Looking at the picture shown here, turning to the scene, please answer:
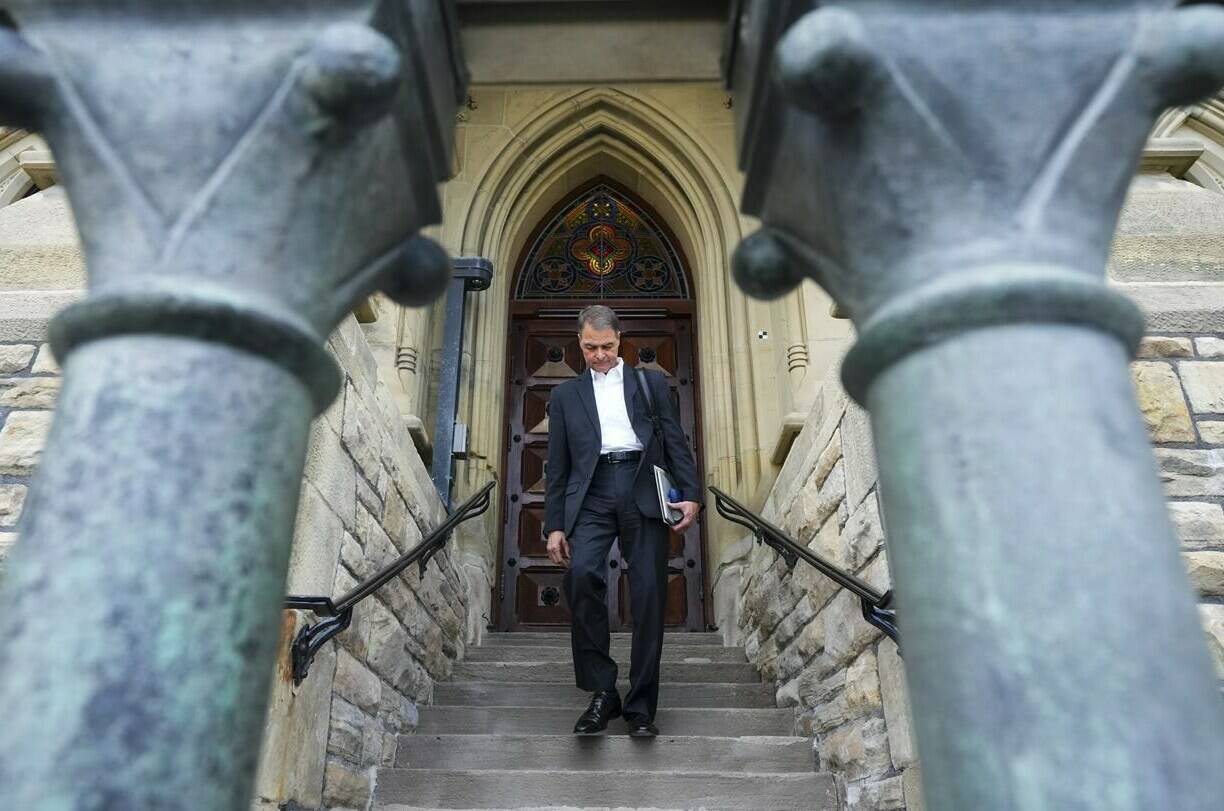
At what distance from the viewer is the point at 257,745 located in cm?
75

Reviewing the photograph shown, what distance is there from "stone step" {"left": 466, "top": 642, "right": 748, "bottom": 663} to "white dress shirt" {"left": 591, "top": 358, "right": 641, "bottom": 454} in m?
1.35

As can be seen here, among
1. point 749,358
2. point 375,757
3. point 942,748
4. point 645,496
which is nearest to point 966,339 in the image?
point 942,748

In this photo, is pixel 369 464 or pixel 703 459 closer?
pixel 369 464

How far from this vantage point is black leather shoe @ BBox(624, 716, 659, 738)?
313cm

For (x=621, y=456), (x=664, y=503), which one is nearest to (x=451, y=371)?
(x=621, y=456)

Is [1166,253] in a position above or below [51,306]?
above

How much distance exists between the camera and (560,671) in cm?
402

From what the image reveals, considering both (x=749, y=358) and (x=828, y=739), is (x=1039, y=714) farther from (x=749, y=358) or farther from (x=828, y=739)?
(x=749, y=358)

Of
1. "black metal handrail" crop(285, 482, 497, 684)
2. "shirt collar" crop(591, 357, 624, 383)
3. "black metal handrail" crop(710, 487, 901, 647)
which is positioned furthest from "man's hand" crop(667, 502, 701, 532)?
"black metal handrail" crop(285, 482, 497, 684)

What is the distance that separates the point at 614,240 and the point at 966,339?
6047 mm

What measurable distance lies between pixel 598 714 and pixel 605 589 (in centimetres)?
43

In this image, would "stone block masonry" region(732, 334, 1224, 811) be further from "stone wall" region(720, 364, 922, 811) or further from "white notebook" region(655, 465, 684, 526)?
"white notebook" region(655, 465, 684, 526)

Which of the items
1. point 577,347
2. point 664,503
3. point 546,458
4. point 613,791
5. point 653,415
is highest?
point 577,347

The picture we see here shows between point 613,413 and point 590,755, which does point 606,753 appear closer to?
point 590,755
